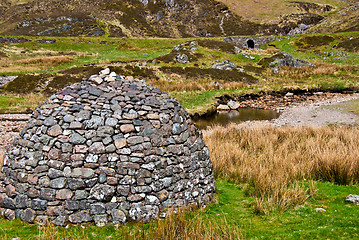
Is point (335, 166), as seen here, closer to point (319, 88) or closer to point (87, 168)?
A: point (87, 168)

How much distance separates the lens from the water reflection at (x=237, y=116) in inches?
923

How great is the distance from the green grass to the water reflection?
50.9 feet

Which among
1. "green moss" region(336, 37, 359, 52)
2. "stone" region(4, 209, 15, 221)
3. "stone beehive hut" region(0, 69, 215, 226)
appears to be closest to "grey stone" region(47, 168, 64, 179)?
"stone beehive hut" region(0, 69, 215, 226)

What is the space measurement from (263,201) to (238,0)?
13588 cm

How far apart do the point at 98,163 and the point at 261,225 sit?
12.8 feet

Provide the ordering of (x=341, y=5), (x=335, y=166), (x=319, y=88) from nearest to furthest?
(x=335, y=166)
(x=319, y=88)
(x=341, y=5)

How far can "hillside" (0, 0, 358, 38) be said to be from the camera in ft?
285

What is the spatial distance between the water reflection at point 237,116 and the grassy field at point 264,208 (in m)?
12.1

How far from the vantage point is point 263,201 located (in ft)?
22.4

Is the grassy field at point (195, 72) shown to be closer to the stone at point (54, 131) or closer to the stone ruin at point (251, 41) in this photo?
the stone at point (54, 131)

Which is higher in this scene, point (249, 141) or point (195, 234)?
point (195, 234)

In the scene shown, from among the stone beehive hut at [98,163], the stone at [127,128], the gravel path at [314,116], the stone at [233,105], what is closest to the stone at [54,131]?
the stone beehive hut at [98,163]

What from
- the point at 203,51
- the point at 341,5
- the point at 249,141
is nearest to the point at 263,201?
the point at 249,141

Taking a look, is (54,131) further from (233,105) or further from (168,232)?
(233,105)
